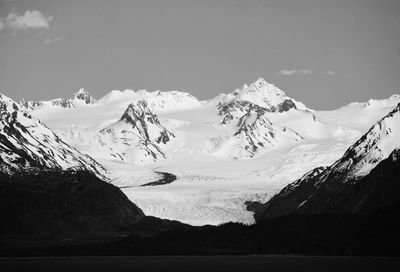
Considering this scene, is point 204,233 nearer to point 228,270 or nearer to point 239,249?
point 239,249

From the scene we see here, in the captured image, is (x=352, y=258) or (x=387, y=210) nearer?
(x=352, y=258)

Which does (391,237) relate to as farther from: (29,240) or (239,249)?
(29,240)

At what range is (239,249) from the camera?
175750 mm

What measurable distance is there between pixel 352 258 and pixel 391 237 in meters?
11.2

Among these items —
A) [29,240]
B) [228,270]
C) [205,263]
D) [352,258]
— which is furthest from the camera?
[29,240]

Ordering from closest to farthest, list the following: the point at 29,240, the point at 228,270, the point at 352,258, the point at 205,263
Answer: the point at 228,270 < the point at 205,263 < the point at 352,258 < the point at 29,240

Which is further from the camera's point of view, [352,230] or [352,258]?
[352,230]

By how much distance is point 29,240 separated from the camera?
629 feet

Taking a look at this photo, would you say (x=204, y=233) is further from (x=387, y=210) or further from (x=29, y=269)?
(x=29, y=269)

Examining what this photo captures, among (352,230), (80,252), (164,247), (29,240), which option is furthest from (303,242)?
(29,240)

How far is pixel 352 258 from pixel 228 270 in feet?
108

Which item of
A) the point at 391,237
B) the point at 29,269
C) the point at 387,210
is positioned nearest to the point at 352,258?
the point at 391,237

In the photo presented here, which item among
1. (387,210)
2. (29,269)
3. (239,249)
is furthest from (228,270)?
(387,210)

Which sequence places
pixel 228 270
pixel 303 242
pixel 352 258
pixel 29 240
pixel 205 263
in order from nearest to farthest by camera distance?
pixel 228 270 → pixel 205 263 → pixel 352 258 → pixel 303 242 → pixel 29 240
